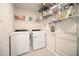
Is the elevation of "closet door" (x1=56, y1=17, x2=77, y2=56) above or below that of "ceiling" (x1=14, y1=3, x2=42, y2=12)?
below

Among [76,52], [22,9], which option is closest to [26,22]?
[22,9]

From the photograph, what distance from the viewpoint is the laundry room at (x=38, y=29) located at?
1.81 metres

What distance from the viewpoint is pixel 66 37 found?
1.97 meters

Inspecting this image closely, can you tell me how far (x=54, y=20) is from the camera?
7.32ft

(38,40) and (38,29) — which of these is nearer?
(38,29)

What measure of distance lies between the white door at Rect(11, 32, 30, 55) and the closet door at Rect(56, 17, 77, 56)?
0.72m

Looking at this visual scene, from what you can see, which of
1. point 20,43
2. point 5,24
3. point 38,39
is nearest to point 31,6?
point 5,24

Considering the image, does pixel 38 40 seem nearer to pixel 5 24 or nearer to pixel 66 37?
pixel 66 37

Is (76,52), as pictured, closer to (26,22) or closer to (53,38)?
(53,38)

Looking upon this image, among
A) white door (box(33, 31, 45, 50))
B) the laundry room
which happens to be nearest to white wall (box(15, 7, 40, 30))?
the laundry room

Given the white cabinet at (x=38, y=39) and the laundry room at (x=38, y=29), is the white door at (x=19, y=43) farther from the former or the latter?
the white cabinet at (x=38, y=39)

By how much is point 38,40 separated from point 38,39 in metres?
0.02

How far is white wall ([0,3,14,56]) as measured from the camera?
1.81 m

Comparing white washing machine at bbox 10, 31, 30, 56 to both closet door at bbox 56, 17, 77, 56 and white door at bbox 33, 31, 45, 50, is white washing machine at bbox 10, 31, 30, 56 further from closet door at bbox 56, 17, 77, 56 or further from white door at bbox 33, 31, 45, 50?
closet door at bbox 56, 17, 77, 56
